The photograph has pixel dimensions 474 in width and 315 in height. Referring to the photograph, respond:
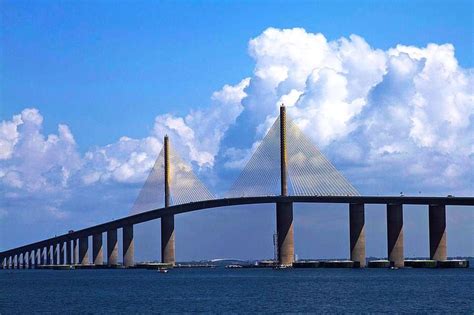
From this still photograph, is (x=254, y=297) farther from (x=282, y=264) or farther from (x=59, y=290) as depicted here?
(x=282, y=264)

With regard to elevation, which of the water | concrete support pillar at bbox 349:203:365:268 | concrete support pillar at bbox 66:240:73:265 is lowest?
the water

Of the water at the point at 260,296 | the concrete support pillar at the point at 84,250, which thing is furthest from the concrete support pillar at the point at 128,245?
the water at the point at 260,296

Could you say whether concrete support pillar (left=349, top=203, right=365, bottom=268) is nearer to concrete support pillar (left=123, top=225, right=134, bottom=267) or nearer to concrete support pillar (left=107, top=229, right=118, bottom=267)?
concrete support pillar (left=123, top=225, right=134, bottom=267)

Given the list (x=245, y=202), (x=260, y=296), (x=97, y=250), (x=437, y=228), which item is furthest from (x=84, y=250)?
(x=260, y=296)

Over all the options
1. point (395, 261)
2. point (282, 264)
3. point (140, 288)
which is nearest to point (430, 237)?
point (395, 261)

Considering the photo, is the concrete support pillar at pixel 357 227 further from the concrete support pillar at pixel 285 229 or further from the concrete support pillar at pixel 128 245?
the concrete support pillar at pixel 128 245

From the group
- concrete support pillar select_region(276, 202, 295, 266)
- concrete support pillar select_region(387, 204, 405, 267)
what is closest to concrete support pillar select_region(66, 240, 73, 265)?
concrete support pillar select_region(276, 202, 295, 266)

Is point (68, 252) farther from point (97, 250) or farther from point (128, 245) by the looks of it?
point (128, 245)

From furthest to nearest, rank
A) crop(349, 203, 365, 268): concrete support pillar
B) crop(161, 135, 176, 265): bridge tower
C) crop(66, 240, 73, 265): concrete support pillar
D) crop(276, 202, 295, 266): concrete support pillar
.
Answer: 1. crop(66, 240, 73, 265): concrete support pillar
2. crop(161, 135, 176, 265): bridge tower
3. crop(276, 202, 295, 266): concrete support pillar
4. crop(349, 203, 365, 268): concrete support pillar
